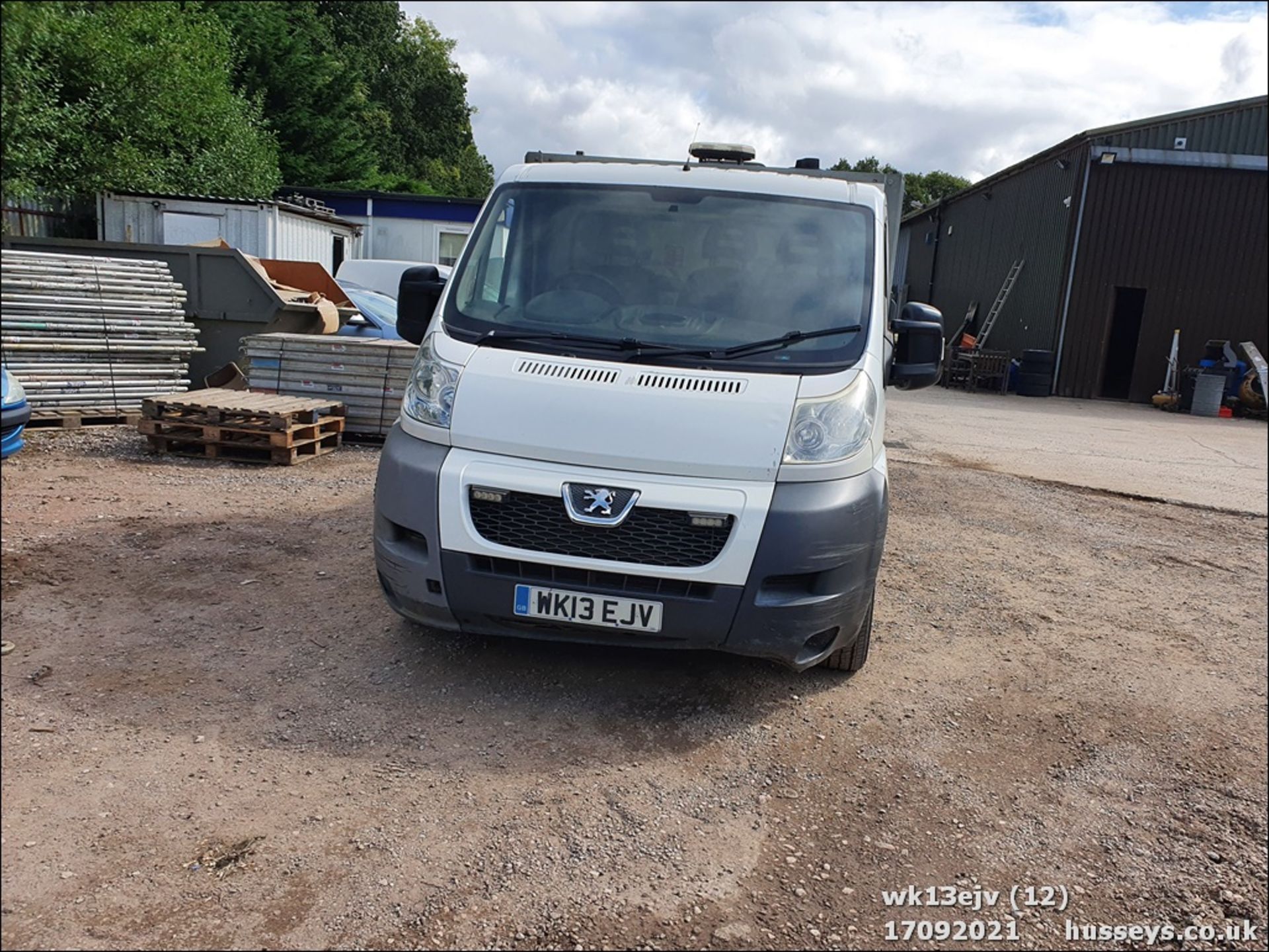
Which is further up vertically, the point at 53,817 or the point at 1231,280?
the point at 1231,280

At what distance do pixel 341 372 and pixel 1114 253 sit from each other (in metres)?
Answer: 16.1

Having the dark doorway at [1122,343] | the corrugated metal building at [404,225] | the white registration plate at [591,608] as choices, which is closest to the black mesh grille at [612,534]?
the white registration plate at [591,608]

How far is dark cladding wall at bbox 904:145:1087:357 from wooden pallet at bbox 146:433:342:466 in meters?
15.5

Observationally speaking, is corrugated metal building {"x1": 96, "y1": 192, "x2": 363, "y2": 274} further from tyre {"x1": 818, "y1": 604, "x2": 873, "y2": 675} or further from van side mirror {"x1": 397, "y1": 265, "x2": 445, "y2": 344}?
tyre {"x1": 818, "y1": 604, "x2": 873, "y2": 675}

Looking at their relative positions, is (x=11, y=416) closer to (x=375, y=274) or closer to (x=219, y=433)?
(x=219, y=433)

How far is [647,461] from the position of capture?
11.4ft

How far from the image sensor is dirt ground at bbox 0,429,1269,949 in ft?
5.12

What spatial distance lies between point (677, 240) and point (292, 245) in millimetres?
15468

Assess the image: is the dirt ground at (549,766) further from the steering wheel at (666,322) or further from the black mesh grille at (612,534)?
the steering wheel at (666,322)

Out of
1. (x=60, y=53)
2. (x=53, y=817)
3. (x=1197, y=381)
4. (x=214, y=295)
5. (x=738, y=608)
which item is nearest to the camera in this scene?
(x=60, y=53)

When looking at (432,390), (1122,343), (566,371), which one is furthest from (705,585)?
(1122,343)

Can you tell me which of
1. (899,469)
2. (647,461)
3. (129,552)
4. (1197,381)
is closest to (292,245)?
(899,469)

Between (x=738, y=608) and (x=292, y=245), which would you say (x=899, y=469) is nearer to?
(x=738, y=608)

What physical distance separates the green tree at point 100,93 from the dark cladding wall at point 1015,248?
1794 cm
